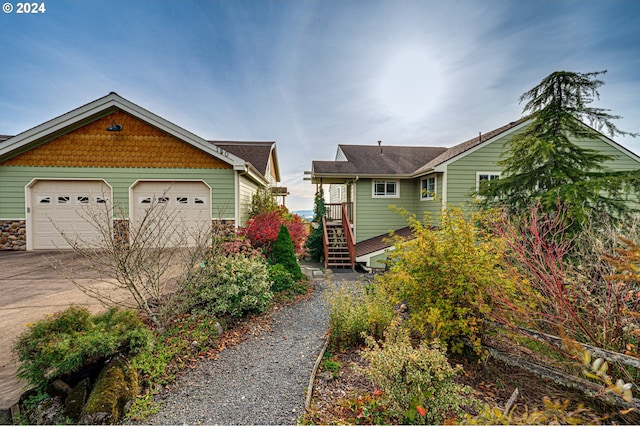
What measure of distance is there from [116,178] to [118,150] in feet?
3.25

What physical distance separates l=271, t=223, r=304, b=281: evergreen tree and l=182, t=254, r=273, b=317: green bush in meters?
2.05

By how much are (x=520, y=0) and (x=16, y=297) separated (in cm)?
1205

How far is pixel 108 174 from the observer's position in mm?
9086

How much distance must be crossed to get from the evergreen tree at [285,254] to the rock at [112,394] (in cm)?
464

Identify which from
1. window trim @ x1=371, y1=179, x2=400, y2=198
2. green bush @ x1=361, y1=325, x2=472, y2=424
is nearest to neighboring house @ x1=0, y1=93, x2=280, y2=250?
window trim @ x1=371, y1=179, x2=400, y2=198

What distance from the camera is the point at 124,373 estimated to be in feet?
9.61

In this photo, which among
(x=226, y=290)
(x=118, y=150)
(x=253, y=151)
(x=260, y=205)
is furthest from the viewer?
(x=253, y=151)

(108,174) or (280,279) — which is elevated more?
(108,174)

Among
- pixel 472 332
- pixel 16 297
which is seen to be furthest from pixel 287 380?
pixel 16 297

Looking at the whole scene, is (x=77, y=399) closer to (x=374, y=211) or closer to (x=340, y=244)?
(x=340, y=244)

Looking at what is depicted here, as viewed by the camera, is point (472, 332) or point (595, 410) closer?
point (595, 410)

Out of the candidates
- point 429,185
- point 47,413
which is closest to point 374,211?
point 429,185

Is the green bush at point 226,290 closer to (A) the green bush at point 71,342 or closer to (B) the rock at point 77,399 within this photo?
(A) the green bush at point 71,342

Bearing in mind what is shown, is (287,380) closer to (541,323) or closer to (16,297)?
(541,323)
